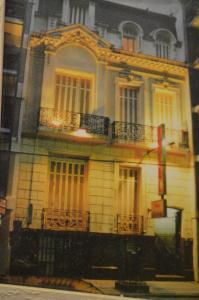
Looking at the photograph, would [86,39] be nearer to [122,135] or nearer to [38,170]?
[122,135]

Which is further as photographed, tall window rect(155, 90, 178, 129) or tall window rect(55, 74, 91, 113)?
tall window rect(155, 90, 178, 129)

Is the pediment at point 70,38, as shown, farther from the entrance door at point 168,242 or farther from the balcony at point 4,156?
the entrance door at point 168,242

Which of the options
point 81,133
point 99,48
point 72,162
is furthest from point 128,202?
point 99,48

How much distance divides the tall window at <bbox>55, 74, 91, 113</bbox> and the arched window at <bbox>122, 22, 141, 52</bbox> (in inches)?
18.0

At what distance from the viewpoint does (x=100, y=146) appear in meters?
2.44

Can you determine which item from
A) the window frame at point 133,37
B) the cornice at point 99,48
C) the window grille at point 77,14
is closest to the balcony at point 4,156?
the cornice at point 99,48

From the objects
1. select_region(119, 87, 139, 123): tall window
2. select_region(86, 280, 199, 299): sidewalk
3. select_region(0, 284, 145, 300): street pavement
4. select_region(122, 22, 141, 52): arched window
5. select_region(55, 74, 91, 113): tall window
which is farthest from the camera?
select_region(122, 22, 141, 52): arched window

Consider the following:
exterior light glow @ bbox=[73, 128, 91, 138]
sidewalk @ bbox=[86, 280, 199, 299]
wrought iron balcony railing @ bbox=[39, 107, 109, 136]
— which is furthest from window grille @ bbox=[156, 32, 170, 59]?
sidewalk @ bbox=[86, 280, 199, 299]

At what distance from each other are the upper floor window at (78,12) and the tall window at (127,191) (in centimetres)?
125

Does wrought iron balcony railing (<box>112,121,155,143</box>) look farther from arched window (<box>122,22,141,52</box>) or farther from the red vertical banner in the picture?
arched window (<box>122,22,141,52</box>)

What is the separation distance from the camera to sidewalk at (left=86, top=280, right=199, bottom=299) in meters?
2.12

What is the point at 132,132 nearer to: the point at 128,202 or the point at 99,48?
the point at 128,202

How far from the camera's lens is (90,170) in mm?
2432

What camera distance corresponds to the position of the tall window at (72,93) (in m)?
2.49
